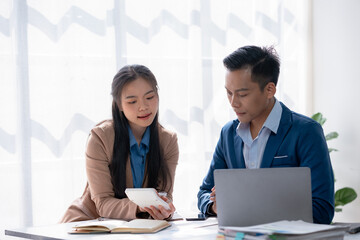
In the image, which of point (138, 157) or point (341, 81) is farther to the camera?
point (341, 81)

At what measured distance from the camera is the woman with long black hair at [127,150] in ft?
7.81

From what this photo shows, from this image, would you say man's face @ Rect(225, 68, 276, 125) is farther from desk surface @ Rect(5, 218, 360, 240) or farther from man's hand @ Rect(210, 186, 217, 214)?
desk surface @ Rect(5, 218, 360, 240)

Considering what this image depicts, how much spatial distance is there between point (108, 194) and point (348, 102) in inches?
97.2

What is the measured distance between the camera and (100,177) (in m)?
2.35

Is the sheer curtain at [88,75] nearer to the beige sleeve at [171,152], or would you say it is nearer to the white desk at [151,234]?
the beige sleeve at [171,152]

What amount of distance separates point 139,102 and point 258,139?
2.09 feet

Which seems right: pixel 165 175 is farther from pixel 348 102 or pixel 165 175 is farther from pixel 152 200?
pixel 348 102

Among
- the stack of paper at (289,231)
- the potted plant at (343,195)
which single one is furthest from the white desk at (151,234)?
the potted plant at (343,195)

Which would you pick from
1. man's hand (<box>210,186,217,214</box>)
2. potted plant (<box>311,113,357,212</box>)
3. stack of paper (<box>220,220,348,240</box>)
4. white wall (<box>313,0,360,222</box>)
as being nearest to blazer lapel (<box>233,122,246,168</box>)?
man's hand (<box>210,186,217,214</box>)

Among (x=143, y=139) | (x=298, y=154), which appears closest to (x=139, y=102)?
(x=143, y=139)

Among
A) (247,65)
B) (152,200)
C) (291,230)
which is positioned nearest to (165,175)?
(152,200)

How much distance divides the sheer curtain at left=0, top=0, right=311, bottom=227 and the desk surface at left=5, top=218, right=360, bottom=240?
1.36 m

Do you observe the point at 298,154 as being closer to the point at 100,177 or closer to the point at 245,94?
the point at 245,94

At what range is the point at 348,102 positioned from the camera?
404 centimetres
